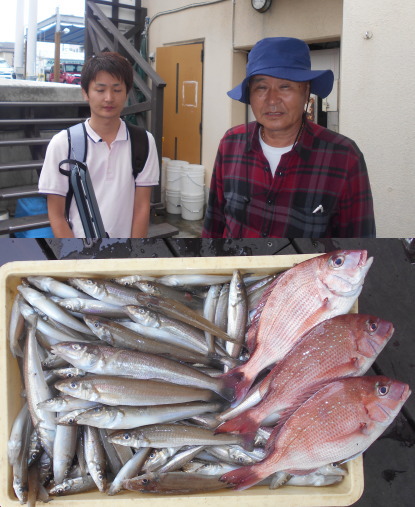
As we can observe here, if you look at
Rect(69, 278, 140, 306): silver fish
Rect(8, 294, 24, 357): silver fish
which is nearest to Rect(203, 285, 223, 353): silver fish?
Rect(69, 278, 140, 306): silver fish

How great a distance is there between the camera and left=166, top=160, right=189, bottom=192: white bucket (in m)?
9.05

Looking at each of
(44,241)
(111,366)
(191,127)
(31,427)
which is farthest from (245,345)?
(191,127)

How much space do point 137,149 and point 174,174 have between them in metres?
6.19

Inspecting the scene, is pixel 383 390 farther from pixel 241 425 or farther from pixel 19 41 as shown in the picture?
pixel 19 41

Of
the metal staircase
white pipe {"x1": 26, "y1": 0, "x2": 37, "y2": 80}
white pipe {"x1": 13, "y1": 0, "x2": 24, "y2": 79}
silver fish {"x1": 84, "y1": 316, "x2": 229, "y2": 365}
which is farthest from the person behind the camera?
white pipe {"x1": 13, "y1": 0, "x2": 24, "y2": 79}

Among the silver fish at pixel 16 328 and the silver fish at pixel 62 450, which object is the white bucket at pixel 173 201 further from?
the silver fish at pixel 62 450

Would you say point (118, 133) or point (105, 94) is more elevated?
point (105, 94)

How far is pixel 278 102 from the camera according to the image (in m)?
2.43

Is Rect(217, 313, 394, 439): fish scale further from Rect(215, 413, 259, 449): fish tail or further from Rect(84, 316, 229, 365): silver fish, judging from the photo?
Rect(84, 316, 229, 365): silver fish

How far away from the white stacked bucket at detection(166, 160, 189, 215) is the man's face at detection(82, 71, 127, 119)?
6.22 meters

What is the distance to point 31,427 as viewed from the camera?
146cm

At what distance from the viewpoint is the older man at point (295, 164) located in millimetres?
2414

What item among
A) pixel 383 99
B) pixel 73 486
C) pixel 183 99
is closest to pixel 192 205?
pixel 183 99


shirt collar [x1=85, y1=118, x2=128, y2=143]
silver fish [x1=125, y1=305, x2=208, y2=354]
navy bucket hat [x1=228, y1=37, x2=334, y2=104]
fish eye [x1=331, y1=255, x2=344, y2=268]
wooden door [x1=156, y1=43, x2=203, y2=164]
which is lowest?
silver fish [x1=125, y1=305, x2=208, y2=354]
